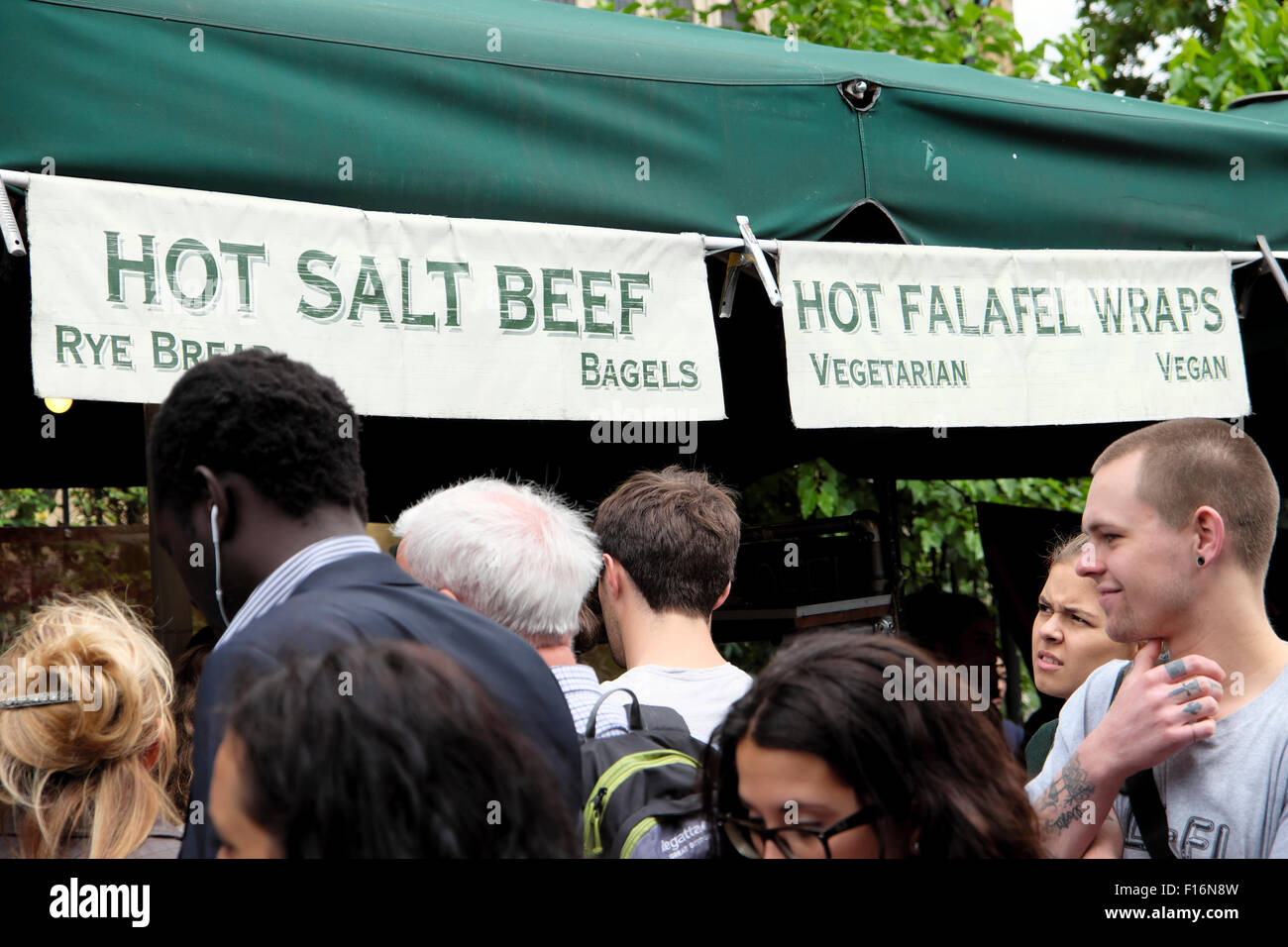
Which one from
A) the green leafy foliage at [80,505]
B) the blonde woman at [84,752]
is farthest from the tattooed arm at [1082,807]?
the green leafy foliage at [80,505]

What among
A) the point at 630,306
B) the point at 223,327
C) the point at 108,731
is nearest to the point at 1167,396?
the point at 630,306

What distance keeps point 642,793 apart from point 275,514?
2.25 ft

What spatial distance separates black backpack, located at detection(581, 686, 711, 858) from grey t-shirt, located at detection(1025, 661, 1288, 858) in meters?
0.65

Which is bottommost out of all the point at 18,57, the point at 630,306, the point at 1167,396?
the point at 1167,396

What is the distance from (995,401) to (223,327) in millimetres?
1848

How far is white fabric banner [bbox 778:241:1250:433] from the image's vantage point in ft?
9.89

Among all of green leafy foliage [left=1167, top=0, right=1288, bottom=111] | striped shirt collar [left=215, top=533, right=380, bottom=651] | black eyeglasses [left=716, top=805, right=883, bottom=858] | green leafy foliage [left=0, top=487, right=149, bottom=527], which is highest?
green leafy foliage [left=1167, top=0, right=1288, bottom=111]

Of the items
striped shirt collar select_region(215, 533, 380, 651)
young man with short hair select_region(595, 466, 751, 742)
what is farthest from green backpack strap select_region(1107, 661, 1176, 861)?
striped shirt collar select_region(215, 533, 380, 651)

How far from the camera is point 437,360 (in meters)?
2.63

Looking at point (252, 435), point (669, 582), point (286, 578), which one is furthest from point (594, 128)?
point (286, 578)

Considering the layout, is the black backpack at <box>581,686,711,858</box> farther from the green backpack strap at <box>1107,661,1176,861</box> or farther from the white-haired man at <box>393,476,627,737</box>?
the green backpack strap at <box>1107,661,1176,861</box>

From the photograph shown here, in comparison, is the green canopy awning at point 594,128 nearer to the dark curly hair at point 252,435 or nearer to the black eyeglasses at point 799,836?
the dark curly hair at point 252,435
